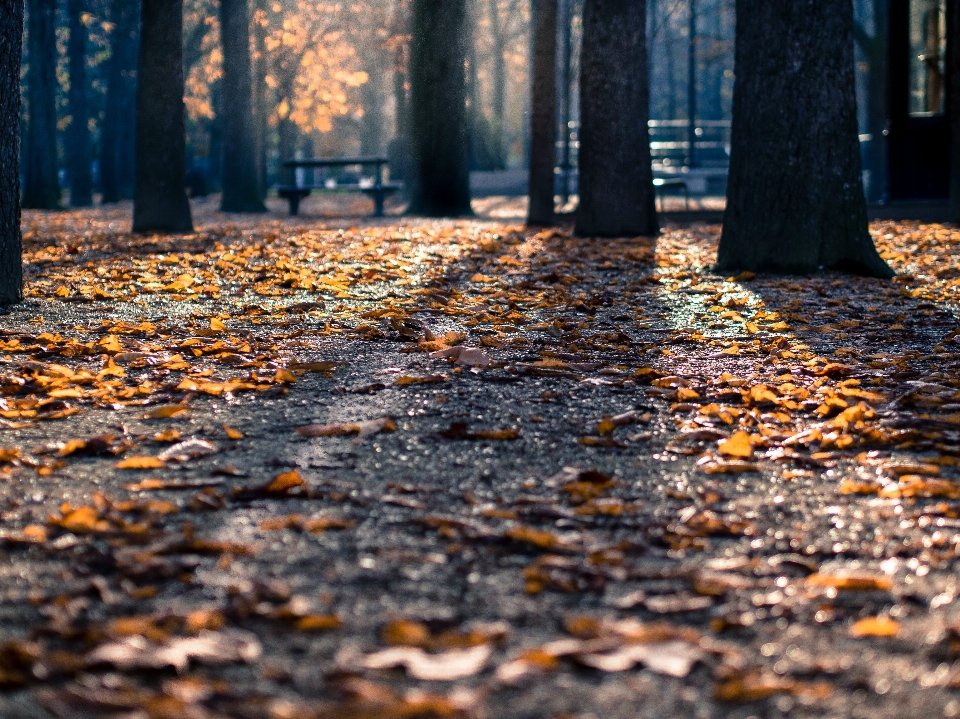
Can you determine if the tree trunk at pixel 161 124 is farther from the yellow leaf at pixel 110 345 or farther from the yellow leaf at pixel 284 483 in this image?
the yellow leaf at pixel 284 483

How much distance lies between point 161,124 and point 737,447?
40.0 feet

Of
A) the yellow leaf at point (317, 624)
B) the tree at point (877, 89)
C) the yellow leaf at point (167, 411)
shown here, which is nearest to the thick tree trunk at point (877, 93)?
the tree at point (877, 89)

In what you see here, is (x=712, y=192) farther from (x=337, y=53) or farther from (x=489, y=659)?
(x=489, y=659)

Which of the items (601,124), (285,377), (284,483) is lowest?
(284,483)

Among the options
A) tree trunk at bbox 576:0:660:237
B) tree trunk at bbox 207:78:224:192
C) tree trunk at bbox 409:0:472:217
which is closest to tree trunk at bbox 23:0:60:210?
tree trunk at bbox 207:78:224:192

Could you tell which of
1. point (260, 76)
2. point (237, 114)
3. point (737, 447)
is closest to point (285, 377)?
point (737, 447)

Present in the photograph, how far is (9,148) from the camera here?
8.00 meters

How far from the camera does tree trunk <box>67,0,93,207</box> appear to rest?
29078 mm

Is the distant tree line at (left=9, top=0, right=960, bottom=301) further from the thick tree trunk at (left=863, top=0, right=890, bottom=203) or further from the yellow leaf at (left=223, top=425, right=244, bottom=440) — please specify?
the thick tree trunk at (left=863, top=0, right=890, bottom=203)

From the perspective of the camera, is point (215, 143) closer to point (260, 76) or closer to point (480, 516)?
point (260, 76)

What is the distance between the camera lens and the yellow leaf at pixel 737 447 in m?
3.95

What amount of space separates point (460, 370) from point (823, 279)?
4800 millimetres

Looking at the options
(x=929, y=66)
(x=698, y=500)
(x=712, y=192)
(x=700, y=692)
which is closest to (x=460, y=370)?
(x=698, y=500)

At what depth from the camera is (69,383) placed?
517 centimetres
